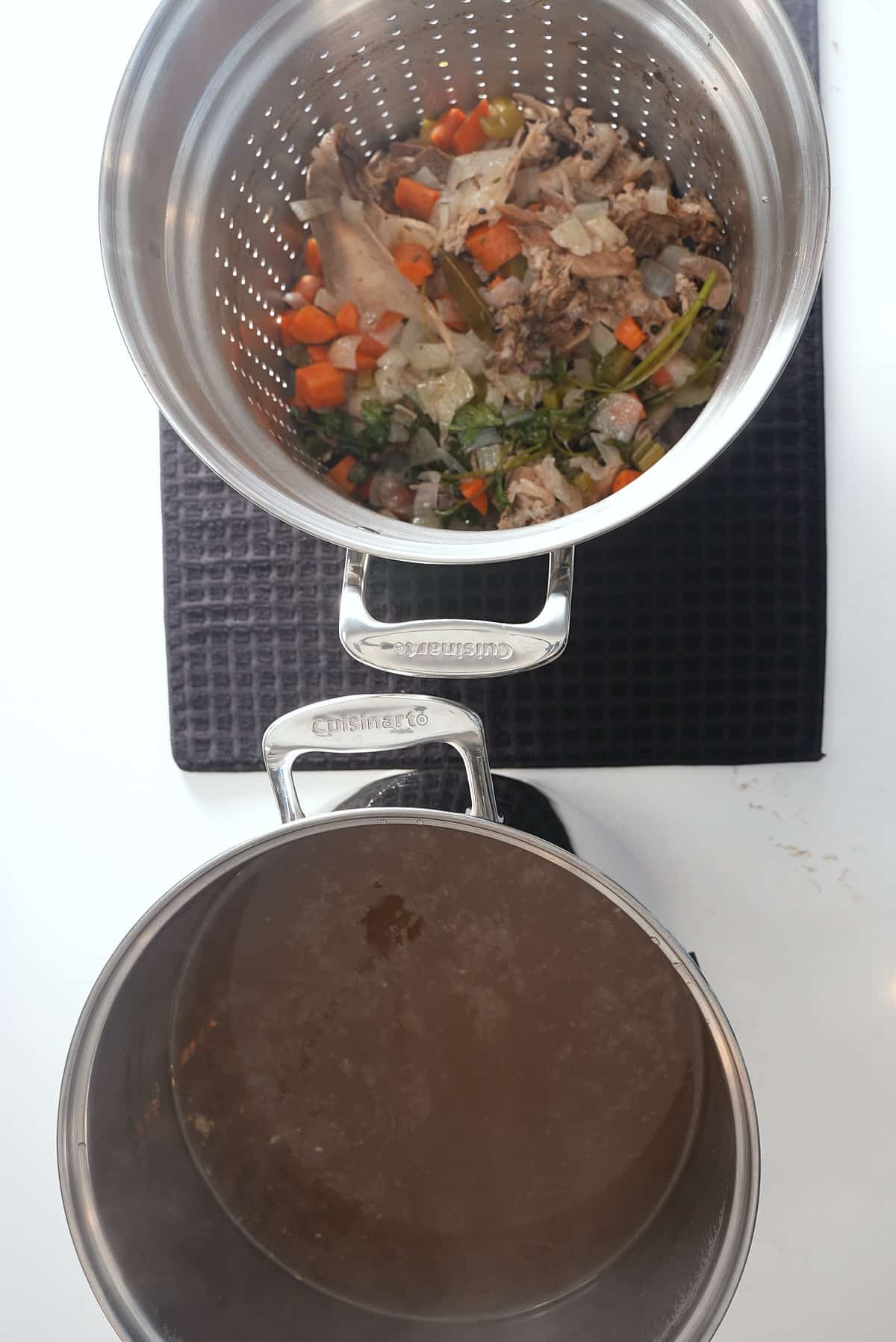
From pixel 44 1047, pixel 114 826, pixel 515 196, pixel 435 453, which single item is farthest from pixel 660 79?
pixel 44 1047

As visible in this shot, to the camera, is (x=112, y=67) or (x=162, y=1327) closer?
(x=162, y=1327)

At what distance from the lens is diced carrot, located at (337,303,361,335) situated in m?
0.99

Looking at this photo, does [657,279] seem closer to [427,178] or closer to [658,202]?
[658,202]

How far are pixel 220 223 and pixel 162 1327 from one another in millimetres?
913

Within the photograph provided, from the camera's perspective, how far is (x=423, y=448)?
101cm

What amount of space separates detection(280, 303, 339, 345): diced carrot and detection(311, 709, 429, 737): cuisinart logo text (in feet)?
1.47

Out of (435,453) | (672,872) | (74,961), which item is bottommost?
(74,961)

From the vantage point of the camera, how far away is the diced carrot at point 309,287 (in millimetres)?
998

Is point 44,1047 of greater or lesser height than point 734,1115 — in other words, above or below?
below

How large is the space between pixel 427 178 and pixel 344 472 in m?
0.30

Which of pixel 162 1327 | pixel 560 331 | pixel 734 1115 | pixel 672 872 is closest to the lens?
pixel 734 1115

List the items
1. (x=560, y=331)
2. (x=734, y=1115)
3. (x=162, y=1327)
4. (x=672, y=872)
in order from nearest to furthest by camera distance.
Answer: (x=734, y=1115)
(x=162, y=1327)
(x=560, y=331)
(x=672, y=872)

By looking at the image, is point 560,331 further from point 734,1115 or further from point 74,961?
point 74,961

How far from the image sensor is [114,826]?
1.15 m
